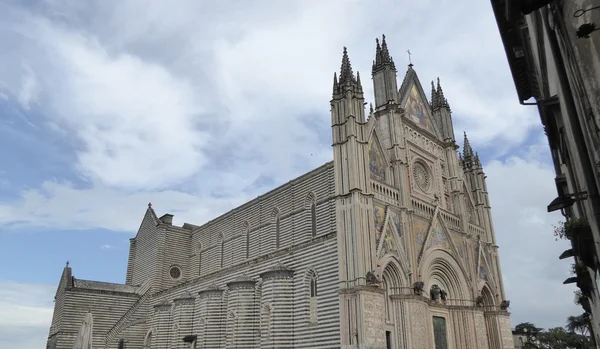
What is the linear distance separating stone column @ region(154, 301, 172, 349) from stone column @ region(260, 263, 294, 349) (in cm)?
1096

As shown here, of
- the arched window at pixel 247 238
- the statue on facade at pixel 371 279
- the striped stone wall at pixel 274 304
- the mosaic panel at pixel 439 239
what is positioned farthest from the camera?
the arched window at pixel 247 238

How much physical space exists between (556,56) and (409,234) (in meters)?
17.6

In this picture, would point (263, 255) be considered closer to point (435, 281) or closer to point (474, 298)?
point (435, 281)

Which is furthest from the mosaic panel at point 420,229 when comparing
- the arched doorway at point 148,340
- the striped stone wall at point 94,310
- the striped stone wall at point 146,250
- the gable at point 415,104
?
the striped stone wall at point 94,310

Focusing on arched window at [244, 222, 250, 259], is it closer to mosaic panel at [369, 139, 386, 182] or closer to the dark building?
mosaic panel at [369, 139, 386, 182]

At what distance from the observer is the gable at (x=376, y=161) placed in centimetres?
2402

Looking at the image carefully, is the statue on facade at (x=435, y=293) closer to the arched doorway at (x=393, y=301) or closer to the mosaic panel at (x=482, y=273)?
the arched doorway at (x=393, y=301)

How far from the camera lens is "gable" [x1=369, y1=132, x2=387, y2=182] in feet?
78.8

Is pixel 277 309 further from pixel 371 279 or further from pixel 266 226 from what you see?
pixel 266 226

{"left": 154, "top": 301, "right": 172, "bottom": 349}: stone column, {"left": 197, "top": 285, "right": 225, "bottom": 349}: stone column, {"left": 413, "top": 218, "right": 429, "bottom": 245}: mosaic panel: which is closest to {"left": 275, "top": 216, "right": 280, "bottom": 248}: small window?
{"left": 197, "top": 285, "right": 225, "bottom": 349}: stone column

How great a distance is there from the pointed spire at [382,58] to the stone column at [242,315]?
14331 mm

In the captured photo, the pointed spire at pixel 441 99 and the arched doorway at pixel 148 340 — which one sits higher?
the pointed spire at pixel 441 99

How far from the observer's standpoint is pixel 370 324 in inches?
783

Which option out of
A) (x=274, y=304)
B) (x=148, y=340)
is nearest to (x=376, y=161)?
(x=274, y=304)
